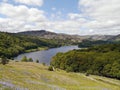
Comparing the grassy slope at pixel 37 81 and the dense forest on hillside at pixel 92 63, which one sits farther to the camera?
the dense forest on hillside at pixel 92 63

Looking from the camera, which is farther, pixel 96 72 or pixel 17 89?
pixel 96 72

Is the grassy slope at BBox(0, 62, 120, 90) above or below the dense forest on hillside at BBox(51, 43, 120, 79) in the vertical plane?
above

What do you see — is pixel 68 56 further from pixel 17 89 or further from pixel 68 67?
pixel 17 89

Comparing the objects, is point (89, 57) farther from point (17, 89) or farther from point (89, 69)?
point (17, 89)

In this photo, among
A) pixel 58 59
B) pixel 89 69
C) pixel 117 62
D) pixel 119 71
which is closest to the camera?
pixel 119 71

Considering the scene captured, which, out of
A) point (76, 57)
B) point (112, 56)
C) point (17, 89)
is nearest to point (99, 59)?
point (112, 56)

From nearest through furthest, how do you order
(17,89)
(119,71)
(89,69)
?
(17,89), (119,71), (89,69)

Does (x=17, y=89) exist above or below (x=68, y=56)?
above

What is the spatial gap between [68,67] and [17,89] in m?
121

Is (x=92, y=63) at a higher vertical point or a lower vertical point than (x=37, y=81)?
lower

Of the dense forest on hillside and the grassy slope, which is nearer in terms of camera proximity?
the grassy slope

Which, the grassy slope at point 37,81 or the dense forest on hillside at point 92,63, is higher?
the grassy slope at point 37,81

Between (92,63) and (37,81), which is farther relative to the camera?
(92,63)

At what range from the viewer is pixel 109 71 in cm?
12769
